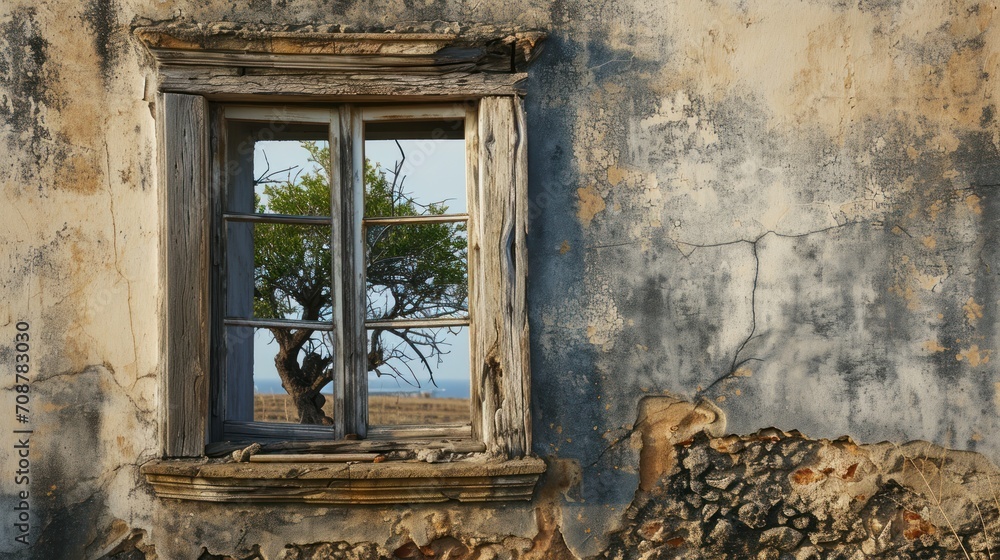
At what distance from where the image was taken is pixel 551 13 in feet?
10.6

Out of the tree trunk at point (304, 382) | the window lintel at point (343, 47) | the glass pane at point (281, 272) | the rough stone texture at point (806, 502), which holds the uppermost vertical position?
the window lintel at point (343, 47)

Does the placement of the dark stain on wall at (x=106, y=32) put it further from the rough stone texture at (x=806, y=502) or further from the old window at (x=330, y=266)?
the rough stone texture at (x=806, y=502)

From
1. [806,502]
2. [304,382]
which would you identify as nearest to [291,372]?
[304,382]

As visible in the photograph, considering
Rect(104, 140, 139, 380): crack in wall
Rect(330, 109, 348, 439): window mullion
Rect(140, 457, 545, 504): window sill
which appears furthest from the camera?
Rect(330, 109, 348, 439): window mullion

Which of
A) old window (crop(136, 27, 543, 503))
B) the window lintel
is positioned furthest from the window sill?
the window lintel

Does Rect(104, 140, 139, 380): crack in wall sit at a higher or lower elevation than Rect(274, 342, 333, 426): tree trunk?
higher

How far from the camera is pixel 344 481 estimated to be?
304cm

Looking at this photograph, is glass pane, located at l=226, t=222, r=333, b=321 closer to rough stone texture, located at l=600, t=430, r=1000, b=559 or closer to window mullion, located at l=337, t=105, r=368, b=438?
window mullion, located at l=337, t=105, r=368, b=438

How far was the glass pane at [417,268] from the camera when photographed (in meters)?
3.37

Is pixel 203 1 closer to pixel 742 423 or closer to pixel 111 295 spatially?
pixel 111 295

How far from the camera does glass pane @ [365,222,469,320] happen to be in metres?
3.37

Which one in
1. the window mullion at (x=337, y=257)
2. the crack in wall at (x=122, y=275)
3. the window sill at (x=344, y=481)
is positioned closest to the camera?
the window sill at (x=344, y=481)

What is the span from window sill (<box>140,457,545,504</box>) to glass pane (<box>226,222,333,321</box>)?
0.63 meters

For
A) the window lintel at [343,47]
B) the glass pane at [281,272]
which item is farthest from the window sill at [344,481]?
the window lintel at [343,47]
